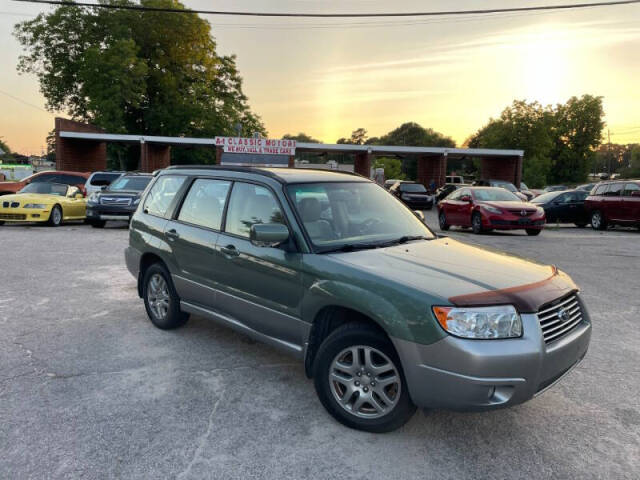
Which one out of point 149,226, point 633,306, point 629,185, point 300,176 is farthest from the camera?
point 629,185

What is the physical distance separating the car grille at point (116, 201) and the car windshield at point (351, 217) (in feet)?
38.3

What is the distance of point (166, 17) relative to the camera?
39438 mm

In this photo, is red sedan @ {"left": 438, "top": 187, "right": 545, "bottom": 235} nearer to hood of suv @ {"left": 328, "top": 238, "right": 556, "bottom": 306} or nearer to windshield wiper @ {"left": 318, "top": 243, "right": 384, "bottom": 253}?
hood of suv @ {"left": 328, "top": 238, "right": 556, "bottom": 306}

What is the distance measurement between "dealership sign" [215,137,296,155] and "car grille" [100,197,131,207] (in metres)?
8.45

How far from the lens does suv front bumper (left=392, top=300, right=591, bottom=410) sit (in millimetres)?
2668

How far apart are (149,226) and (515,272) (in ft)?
12.1

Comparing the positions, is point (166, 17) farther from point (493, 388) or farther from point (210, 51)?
point (493, 388)

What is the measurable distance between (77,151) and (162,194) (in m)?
30.9

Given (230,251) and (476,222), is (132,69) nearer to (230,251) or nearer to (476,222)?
(476,222)

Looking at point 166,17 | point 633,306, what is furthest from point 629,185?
point 166,17

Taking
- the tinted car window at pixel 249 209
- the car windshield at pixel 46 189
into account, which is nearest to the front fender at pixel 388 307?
the tinted car window at pixel 249 209

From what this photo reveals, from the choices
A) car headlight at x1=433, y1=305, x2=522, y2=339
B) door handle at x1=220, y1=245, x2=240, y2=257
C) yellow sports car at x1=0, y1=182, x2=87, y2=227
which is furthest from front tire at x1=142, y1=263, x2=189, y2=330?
yellow sports car at x1=0, y1=182, x2=87, y2=227

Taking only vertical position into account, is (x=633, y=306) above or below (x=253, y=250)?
below

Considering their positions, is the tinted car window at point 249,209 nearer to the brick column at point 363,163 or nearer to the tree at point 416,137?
the brick column at point 363,163
